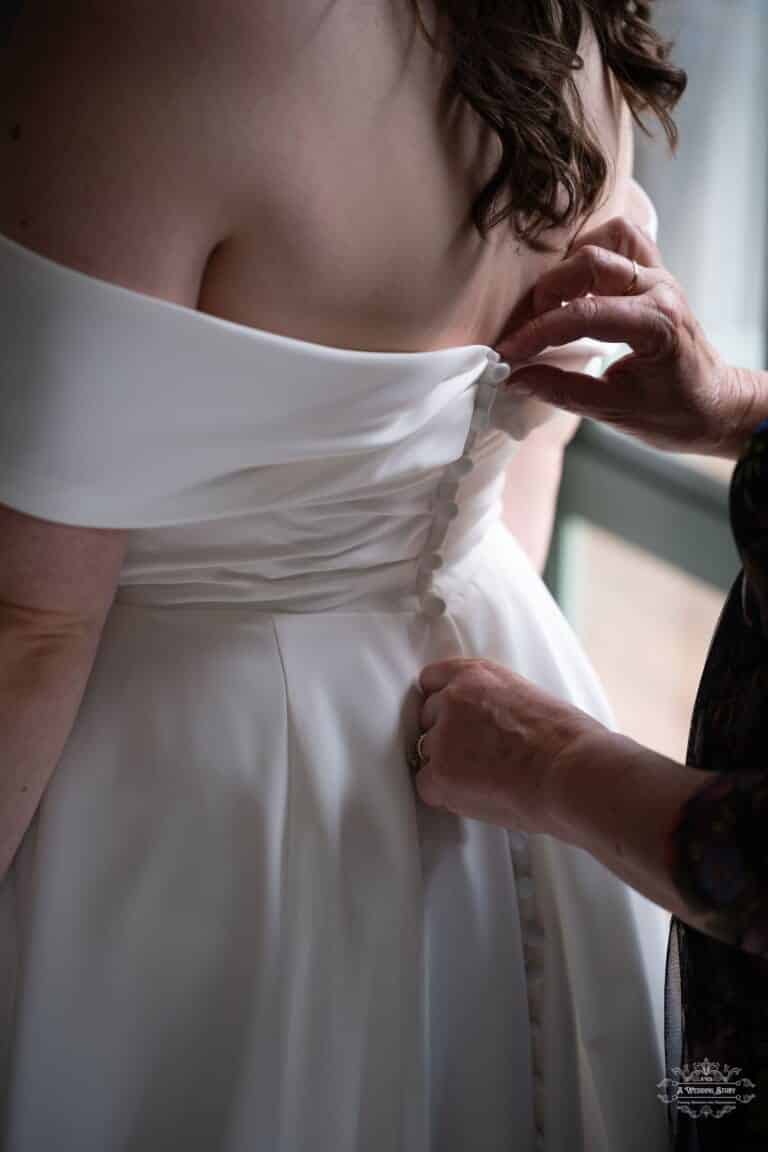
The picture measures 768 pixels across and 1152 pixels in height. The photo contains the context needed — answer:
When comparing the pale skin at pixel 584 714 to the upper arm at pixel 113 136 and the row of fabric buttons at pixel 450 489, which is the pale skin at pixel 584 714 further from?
the upper arm at pixel 113 136

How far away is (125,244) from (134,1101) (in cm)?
56

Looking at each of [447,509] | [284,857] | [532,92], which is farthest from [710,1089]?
[532,92]

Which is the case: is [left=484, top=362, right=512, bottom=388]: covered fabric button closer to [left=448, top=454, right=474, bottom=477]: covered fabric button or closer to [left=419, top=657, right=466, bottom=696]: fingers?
[left=448, top=454, right=474, bottom=477]: covered fabric button

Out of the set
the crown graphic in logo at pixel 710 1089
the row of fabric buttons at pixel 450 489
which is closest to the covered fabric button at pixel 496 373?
the row of fabric buttons at pixel 450 489

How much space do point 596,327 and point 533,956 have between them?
0.47 meters

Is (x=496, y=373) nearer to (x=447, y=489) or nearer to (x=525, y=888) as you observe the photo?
(x=447, y=489)

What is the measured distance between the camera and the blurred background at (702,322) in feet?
6.80

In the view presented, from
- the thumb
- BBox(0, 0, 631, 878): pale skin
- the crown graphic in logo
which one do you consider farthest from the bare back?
the crown graphic in logo

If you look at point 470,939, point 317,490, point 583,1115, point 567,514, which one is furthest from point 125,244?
point 567,514

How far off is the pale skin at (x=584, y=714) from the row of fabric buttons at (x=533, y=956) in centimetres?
9

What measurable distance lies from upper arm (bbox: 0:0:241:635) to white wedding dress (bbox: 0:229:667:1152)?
8 cm

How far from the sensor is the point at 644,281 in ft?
3.08

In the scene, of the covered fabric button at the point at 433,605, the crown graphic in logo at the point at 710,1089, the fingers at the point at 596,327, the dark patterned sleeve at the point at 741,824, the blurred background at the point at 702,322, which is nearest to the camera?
the dark patterned sleeve at the point at 741,824

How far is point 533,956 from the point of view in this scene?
95 cm
